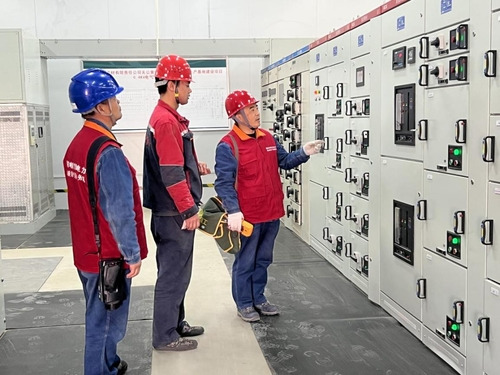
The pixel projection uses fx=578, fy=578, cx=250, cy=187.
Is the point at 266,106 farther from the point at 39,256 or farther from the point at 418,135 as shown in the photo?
the point at 418,135

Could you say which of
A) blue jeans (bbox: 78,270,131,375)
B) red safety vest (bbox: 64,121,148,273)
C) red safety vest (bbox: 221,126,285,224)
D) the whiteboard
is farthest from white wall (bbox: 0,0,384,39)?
blue jeans (bbox: 78,270,131,375)

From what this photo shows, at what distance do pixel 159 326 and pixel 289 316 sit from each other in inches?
43.5

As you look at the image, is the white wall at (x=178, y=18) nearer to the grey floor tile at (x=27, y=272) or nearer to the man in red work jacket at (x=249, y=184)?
the grey floor tile at (x=27, y=272)

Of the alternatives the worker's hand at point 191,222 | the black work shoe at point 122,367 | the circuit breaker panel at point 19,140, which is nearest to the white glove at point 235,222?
the worker's hand at point 191,222

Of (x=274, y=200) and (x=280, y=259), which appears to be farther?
(x=280, y=259)

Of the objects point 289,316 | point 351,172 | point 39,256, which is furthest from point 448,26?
point 39,256

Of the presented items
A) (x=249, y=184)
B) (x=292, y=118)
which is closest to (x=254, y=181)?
(x=249, y=184)

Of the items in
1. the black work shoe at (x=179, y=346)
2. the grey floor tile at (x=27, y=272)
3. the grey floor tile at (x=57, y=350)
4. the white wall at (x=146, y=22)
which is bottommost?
the grey floor tile at (x=57, y=350)

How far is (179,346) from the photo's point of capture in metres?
3.74

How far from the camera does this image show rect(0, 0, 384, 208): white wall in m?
9.51

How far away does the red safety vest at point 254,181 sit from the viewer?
13.5 feet

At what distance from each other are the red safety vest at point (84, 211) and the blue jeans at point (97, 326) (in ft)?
0.35

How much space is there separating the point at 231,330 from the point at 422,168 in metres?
1.73

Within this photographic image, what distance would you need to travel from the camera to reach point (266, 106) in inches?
351
